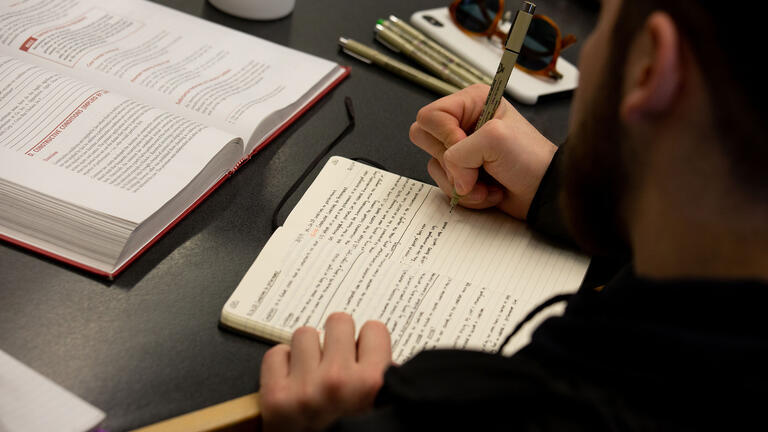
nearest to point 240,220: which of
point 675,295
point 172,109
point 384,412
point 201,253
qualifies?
point 201,253

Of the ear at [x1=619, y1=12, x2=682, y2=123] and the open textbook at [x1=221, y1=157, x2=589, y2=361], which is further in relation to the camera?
the open textbook at [x1=221, y1=157, x2=589, y2=361]

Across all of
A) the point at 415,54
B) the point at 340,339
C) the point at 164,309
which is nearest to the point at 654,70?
the point at 340,339

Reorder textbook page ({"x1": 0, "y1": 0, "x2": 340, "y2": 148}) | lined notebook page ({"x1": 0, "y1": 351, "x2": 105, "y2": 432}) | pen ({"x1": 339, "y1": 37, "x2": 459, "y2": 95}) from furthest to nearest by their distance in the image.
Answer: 1. pen ({"x1": 339, "y1": 37, "x2": 459, "y2": 95})
2. textbook page ({"x1": 0, "y1": 0, "x2": 340, "y2": 148})
3. lined notebook page ({"x1": 0, "y1": 351, "x2": 105, "y2": 432})

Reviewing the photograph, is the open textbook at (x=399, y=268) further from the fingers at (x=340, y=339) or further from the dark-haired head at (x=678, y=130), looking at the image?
the dark-haired head at (x=678, y=130)

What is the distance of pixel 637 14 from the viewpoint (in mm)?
506

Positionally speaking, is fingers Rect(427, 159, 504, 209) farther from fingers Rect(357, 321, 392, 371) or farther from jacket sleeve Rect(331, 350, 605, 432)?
jacket sleeve Rect(331, 350, 605, 432)

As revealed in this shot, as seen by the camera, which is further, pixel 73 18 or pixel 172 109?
pixel 73 18

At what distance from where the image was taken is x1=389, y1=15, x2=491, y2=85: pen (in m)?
1.14

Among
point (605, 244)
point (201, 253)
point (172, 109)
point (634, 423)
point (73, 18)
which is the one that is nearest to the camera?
point (634, 423)

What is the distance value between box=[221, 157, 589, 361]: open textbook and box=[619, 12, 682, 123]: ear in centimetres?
29

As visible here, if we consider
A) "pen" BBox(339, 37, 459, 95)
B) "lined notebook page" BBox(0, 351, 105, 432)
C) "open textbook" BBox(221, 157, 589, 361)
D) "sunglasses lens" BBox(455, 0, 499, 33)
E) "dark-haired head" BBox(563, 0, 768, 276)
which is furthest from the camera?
"sunglasses lens" BBox(455, 0, 499, 33)

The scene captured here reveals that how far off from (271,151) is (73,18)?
41 cm

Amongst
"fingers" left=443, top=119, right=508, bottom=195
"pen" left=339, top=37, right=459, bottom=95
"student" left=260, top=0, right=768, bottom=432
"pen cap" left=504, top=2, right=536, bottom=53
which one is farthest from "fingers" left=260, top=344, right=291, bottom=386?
"pen" left=339, top=37, right=459, bottom=95

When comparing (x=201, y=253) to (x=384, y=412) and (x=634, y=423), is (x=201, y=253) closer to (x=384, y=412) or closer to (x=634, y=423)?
(x=384, y=412)
